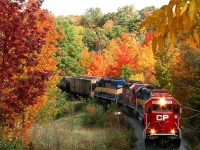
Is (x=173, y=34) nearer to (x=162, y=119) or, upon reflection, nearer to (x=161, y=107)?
(x=161, y=107)

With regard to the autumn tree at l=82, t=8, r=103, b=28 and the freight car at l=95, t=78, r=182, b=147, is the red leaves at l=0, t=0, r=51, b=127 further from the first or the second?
the autumn tree at l=82, t=8, r=103, b=28

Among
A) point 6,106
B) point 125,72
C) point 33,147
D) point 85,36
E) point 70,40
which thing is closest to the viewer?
point 6,106

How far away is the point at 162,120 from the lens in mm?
22328

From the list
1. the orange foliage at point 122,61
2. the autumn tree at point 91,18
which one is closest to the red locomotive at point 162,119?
the orange foliage at point 122,61

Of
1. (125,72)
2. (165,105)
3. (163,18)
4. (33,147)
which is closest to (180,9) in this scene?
(163,18)

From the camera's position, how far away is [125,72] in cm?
4978

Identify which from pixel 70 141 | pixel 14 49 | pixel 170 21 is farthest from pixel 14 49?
pixel 70 141

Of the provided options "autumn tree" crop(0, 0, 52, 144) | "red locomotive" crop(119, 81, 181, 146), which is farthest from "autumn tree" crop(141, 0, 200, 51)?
"red locomotive" crop(119, 81, 181, 146)

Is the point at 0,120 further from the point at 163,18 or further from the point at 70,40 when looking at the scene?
the point at 70,40

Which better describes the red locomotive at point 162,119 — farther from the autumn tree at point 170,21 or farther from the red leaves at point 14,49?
the autumn tree at point 170,21

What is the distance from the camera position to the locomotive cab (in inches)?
870

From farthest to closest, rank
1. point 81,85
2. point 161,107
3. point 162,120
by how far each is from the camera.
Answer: point 81,85 → point 162,120 → point 161,107

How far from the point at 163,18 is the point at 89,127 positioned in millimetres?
27130

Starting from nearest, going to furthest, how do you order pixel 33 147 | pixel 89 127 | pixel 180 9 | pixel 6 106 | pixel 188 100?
pixel 180 9, pixel 6 106, pixel 33 147, pixel 188 100, pixel 89 127
